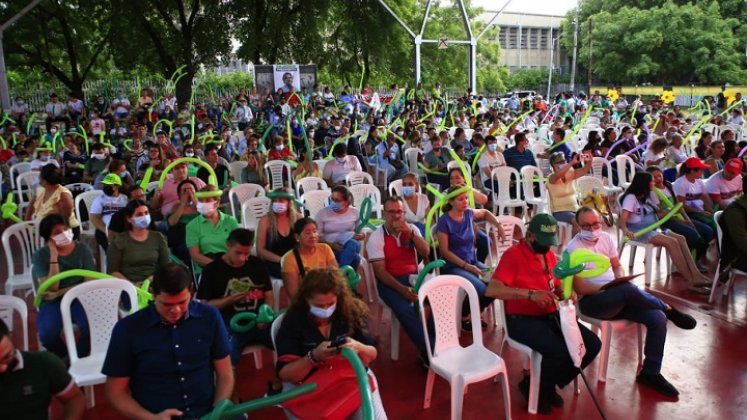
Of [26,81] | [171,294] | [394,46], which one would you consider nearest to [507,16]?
[394,46]

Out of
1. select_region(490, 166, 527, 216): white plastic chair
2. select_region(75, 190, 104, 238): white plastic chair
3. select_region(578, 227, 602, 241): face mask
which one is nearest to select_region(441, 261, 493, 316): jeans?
select_region(578, 227, 602, 241): face mask

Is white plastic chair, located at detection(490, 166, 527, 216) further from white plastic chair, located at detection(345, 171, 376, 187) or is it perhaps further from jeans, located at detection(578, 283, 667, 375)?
jeans, located at detection(578, 283, 667, 375)

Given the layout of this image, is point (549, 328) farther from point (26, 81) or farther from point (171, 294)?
point (26, 81)

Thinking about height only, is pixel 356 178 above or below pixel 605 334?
above

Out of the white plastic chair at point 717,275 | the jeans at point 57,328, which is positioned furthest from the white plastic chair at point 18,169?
the white plastic chair at point 717,275

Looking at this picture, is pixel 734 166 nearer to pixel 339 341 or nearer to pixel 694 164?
pixel 694 164

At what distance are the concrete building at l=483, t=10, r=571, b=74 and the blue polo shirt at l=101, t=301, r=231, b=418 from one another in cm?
4895

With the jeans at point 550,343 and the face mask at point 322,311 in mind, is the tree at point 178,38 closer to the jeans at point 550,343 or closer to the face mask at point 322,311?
the jeans at point 550,343

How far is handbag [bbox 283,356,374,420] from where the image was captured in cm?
274

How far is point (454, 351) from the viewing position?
364cm

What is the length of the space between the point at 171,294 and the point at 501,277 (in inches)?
81.8

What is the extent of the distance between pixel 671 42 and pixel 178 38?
25.5 metres

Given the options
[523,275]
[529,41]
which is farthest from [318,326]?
[529,41]

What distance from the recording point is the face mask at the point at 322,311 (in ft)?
9.32
